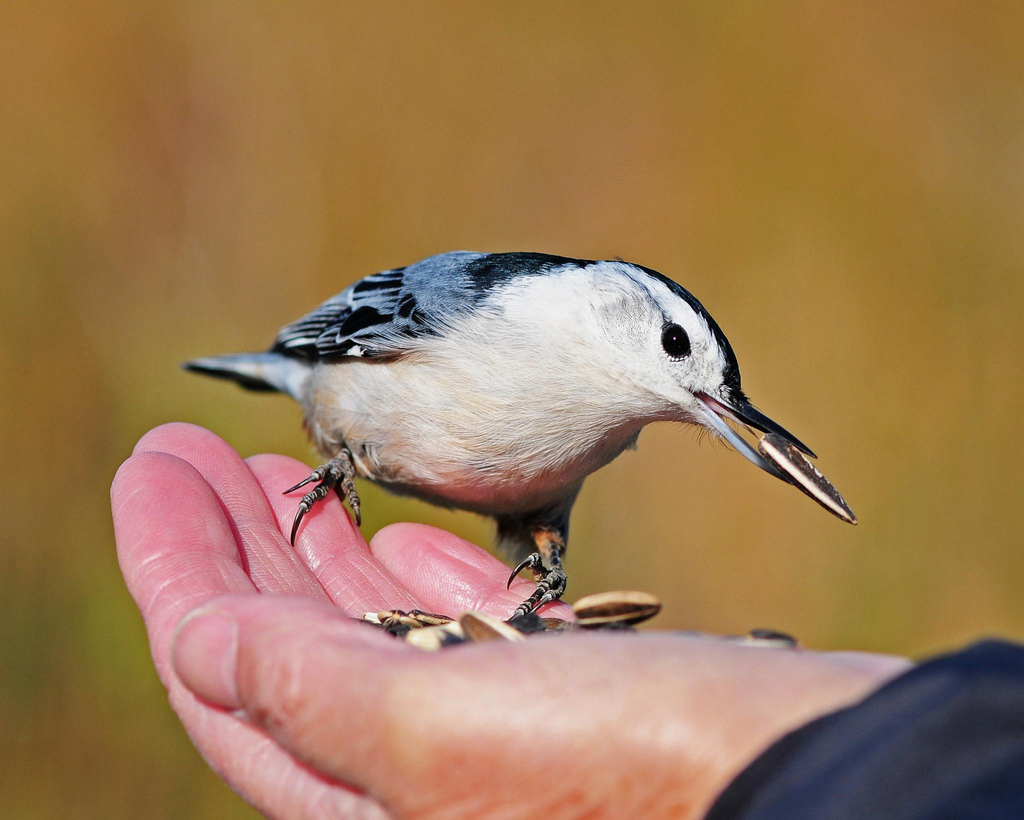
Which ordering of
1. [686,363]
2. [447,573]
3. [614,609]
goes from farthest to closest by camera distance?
1. [447,573]
2. [686,363]
3. [614,609]

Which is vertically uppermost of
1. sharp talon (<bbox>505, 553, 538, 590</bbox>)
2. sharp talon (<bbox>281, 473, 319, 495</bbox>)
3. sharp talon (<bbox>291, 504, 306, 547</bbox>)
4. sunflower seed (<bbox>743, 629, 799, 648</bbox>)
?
sharp talon (<bbox>281, 473, 319, 495</bbox>)

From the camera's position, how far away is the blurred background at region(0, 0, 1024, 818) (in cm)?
382

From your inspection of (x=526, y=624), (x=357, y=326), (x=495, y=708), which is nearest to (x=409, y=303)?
(x=357, y=326)

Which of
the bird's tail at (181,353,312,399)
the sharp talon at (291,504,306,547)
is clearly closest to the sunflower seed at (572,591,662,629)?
the sharp talon at (291,504,306,547)

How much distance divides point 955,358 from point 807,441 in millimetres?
789

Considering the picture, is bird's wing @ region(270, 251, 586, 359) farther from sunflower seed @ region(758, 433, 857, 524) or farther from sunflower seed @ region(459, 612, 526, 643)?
sunflower seed @ region(459, 612, 526, 643)

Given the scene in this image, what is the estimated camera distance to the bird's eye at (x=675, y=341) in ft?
6.78

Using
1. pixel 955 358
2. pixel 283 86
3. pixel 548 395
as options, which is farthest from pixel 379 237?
pixel 955 358

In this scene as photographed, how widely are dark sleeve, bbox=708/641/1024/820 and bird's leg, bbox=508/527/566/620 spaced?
39.5 inches

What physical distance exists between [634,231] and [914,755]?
3.71 meters

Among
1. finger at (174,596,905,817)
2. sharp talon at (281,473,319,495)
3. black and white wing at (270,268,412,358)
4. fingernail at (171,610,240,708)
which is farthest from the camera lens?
black and white wing at (270,268,412,358)

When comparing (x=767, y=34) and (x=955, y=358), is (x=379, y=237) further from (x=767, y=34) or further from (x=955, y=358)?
(x=955, y=358)

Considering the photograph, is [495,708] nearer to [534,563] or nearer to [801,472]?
[801,472]

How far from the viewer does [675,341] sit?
2.07m
